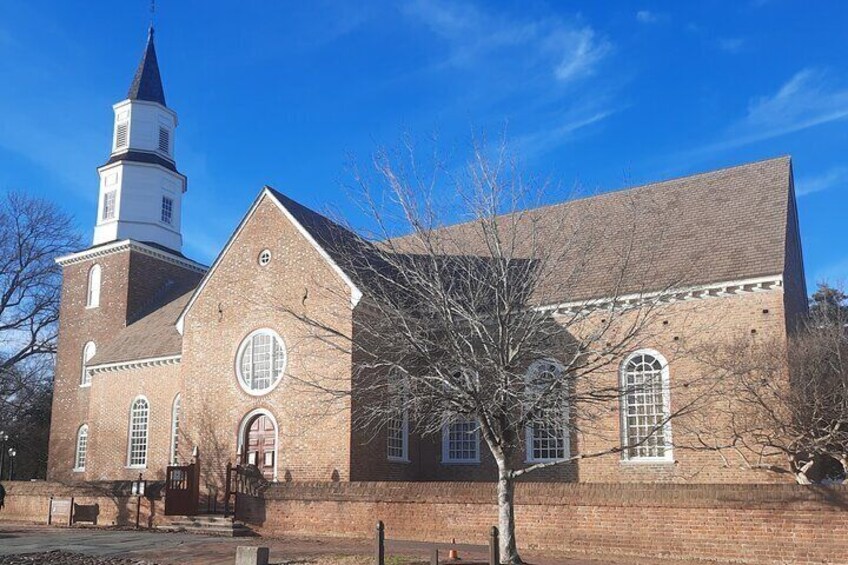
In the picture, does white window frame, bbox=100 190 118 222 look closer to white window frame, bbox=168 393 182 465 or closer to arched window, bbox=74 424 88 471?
arched window, bbox=74 424 88 471

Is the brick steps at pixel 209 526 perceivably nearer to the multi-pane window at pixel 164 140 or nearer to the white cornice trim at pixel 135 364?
the white cornice trim at pixel 135 364

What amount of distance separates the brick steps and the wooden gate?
0.44 metres

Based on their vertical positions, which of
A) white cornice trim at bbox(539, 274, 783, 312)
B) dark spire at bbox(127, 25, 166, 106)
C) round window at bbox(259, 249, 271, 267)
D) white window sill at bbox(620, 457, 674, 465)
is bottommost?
white window sill at bbox(620, 457, 674, 465)

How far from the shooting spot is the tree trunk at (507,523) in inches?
589

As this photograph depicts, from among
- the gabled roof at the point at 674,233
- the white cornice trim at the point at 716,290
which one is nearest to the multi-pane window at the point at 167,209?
the gabled roof at the point at 674,233

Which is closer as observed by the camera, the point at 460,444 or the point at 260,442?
the point at 260,442

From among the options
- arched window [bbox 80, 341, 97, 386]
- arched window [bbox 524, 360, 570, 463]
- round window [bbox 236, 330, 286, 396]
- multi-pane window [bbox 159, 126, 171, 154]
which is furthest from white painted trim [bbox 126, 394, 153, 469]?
arched window [bbox 524, 360, 570, 463]

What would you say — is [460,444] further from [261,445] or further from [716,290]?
[716,290]

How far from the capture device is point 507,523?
1510 cm

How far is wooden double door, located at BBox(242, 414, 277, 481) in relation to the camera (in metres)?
24.7

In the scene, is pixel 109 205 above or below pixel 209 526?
above

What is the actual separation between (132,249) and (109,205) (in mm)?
3039

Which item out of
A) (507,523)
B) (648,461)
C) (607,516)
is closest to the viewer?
(507,523)

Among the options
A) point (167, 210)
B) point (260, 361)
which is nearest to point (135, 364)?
point (167, 210)
